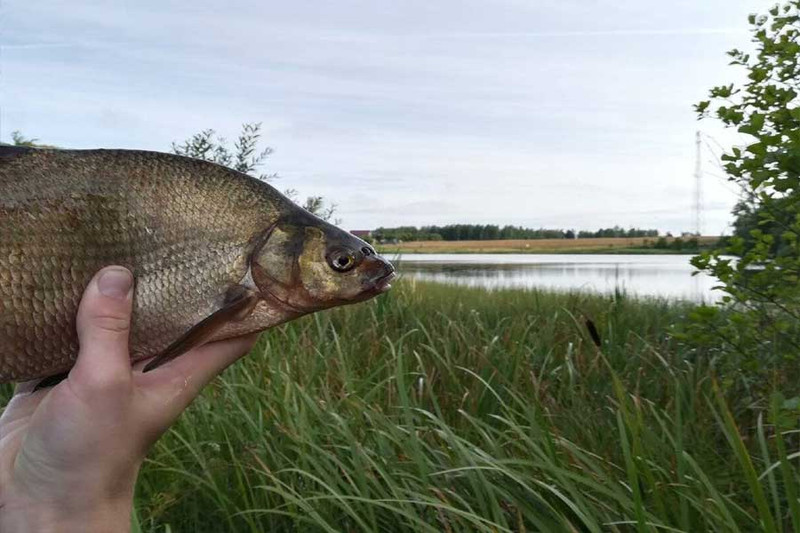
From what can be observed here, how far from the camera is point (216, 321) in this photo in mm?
1762

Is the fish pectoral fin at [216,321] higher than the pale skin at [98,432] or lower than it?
higher

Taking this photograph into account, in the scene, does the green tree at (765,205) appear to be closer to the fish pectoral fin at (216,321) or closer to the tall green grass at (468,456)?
the tall green grass at (468,456)

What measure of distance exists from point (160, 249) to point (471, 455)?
1.32 metres

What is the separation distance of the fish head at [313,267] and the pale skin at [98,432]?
0.27 metres

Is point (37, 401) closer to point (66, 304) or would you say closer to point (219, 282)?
point (66, 304)

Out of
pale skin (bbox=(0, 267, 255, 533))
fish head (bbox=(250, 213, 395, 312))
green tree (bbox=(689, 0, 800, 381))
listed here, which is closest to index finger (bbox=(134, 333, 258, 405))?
pale skin (bbox=(0, 267, 255, 533))

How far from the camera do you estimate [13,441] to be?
236 centimetres

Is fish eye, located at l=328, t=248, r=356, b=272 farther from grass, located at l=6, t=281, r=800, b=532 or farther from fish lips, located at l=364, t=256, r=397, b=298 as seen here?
grass, located at l=6, t=281, r=800, b=532

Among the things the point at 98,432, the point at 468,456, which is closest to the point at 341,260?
the point at 98,432

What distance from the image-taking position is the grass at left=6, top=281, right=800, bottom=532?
242cm

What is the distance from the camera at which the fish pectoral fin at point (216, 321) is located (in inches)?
68.8

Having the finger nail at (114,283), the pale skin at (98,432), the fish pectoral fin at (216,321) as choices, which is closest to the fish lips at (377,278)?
the fish pectoral fin at (216,321)

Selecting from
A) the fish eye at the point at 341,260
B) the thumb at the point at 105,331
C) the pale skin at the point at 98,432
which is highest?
the fish eye at the point at 341,260

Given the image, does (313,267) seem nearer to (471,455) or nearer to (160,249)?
(160,249)
